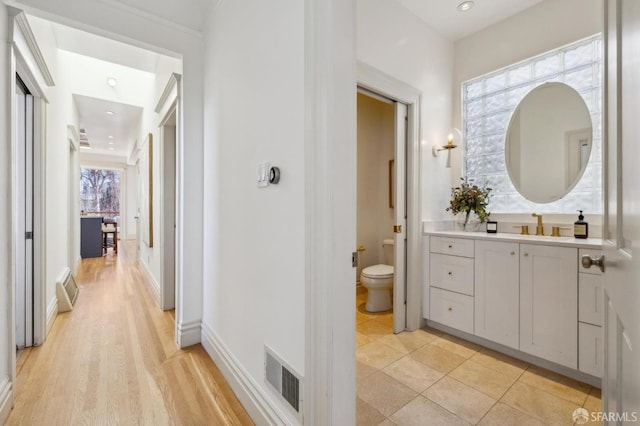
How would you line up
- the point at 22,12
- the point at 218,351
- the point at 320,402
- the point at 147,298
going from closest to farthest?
the point at 320,402 < the point at 22,12 < the point at 218,351 < the point at 147,298

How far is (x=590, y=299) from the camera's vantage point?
5.80 feet

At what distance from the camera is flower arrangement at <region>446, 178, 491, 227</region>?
2623 mm

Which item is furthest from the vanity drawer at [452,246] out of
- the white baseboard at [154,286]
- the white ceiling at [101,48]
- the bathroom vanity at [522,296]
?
the white ceiling at [101,48]

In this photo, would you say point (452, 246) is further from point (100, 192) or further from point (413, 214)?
point (100, 192)

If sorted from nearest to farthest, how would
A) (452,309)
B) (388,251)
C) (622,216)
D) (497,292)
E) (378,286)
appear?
(622,216), (497,292), (452,309), (378,286), (388,251)

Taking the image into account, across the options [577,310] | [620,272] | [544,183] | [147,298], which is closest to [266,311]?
[620,272]

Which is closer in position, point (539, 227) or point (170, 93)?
point (539, 227)

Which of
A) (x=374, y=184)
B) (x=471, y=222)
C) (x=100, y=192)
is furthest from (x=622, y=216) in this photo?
(x=100, y=192)

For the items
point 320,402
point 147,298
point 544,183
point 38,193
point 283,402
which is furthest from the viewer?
point 147,298

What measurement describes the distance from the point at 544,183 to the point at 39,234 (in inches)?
167

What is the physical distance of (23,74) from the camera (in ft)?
6.44

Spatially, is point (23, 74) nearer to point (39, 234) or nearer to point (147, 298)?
point (39, 234)

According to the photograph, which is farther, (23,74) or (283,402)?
(23,74)

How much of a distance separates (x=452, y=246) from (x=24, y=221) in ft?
11.5
